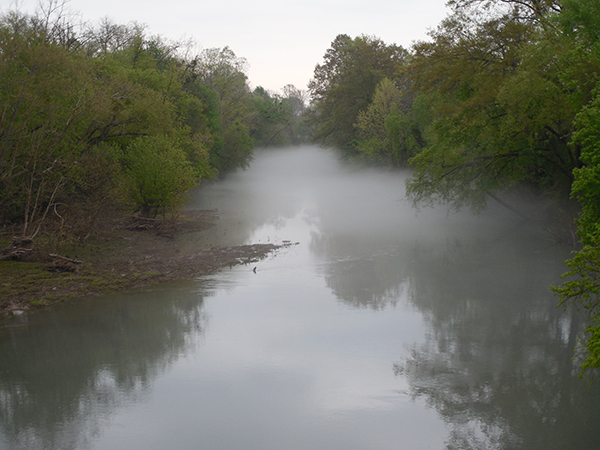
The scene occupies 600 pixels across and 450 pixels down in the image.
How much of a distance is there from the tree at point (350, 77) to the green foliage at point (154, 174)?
91.5ft

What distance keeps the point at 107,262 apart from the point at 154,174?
675cm

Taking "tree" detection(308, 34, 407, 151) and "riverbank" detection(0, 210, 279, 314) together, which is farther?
"tree" detection(308, 34, 407, 151)

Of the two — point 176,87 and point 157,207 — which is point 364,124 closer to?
point 176,87

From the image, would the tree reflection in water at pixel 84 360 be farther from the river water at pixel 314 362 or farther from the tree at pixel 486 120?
the tree at pixel 486 120

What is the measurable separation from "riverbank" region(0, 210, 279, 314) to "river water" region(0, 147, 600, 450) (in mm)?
934

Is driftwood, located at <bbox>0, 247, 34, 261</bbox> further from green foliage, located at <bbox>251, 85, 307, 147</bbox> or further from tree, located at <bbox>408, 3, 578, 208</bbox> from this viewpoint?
green foliage, located at <bbox>251, 85, 307, 147</bbox>

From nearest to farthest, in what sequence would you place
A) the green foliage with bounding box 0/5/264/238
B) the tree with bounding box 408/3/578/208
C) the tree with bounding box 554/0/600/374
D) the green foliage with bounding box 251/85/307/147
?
the tree with bounding box 554/0/600/374
the green foliage with bounding box 0/5/264/238
the tree with bounding box 408/3/578/208
the green foliage with bounding box 251/85/307/147

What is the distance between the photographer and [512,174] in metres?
23.1

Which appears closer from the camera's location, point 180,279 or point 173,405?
point 173,405

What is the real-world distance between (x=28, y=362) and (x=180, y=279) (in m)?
6.70

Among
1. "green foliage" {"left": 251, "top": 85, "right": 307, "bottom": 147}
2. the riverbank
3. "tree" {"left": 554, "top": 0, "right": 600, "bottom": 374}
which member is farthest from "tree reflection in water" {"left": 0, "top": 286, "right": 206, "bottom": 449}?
"green foliage" {"left": 251, "top": 85, "right": 307, "bottom": 147}

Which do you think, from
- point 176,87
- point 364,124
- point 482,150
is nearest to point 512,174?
point 482,150

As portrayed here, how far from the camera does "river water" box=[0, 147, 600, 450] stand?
7.65 metres

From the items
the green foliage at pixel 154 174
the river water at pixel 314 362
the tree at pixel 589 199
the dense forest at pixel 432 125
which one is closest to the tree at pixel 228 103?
the dense forest at pixel 432 125
